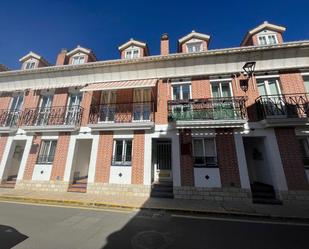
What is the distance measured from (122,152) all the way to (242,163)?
310 inches

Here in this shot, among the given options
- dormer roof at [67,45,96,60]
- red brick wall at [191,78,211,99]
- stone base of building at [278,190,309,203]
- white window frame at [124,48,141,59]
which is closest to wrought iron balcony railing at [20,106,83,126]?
dormer roof at [67,45,96,60]

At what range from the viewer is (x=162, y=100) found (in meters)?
11.5

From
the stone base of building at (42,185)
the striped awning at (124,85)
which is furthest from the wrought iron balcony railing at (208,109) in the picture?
the stone base of building at (42,185)

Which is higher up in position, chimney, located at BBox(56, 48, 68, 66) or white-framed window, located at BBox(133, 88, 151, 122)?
chimney, located at BBox(56, 48, 68, 66)

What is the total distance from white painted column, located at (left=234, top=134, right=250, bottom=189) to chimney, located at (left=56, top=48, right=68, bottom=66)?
16.0 meters

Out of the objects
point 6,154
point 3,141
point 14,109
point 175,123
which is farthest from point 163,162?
point 14,109

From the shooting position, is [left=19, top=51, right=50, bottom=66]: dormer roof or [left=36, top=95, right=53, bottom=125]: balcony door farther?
[left=19, top=51, right=50, bottom=66]: dormer roof

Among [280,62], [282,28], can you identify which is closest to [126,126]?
[280,62]

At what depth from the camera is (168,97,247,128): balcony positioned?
965cm

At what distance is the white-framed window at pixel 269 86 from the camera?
10477 millimetres

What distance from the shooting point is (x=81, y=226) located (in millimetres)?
5512

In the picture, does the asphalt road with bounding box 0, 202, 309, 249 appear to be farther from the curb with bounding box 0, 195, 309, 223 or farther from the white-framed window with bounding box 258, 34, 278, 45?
the white-framed window with bounding box 258, 34, 278, 45

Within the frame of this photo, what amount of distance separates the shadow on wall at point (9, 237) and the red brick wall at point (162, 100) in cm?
847

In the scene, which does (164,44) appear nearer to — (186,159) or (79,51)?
(79,51)
